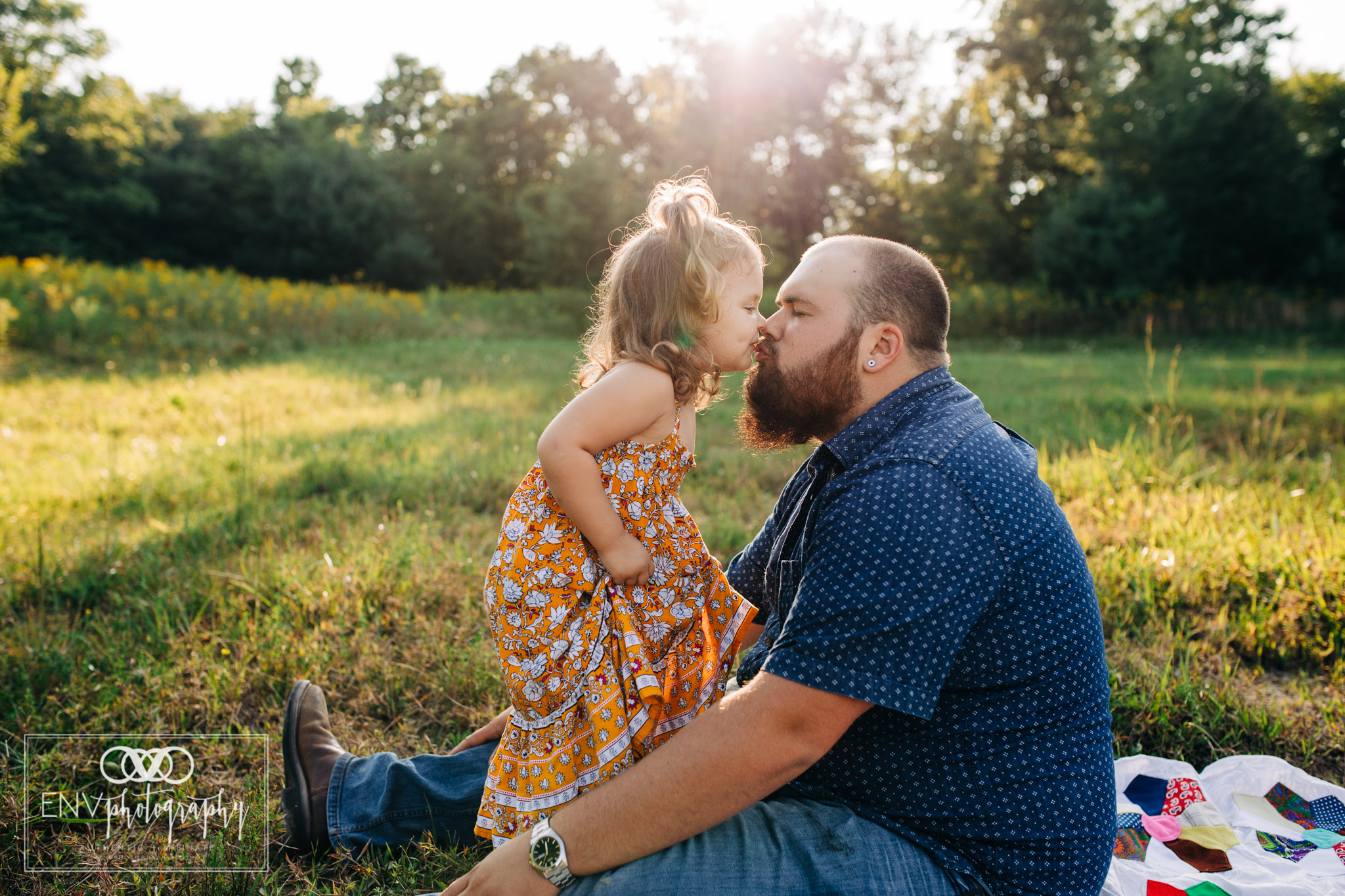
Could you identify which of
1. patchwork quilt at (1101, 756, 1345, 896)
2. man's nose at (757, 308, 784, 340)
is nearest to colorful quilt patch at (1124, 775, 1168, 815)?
patchwork quilt at (1101, 756, 1345, 896)

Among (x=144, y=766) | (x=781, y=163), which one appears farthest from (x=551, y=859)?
(x=781, y=163)

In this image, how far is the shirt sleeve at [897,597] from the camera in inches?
51.7

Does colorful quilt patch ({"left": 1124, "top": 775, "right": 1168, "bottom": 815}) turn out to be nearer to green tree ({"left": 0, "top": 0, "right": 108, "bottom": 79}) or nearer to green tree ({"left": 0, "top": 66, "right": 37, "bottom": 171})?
green tree ({"left": 0, "top": 66, "right": 37, "bottom": 171})

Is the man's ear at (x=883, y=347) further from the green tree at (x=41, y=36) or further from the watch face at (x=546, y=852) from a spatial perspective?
the green tree at (x=41, y=36)

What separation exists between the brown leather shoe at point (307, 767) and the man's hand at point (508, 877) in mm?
772

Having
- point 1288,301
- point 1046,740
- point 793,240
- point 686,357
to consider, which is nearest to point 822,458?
point 686,357

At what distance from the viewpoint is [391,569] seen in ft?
11.0

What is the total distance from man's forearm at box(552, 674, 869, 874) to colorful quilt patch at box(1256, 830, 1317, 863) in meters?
1.56

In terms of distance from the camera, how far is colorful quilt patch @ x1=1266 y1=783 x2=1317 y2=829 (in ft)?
6.90

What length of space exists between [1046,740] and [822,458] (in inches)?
28.9

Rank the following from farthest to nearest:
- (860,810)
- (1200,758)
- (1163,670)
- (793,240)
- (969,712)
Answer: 1. (793,240)
2. (1163,670)
3. (1200,758)
4. (860,810)
5. (969,712)

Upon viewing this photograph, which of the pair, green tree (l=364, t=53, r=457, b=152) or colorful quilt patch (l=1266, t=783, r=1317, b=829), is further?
green tree (l=364, t=53, r=457, b=152)

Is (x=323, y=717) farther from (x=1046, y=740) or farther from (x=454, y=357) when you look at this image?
(x=454, y=357)

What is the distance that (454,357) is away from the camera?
431 inches
